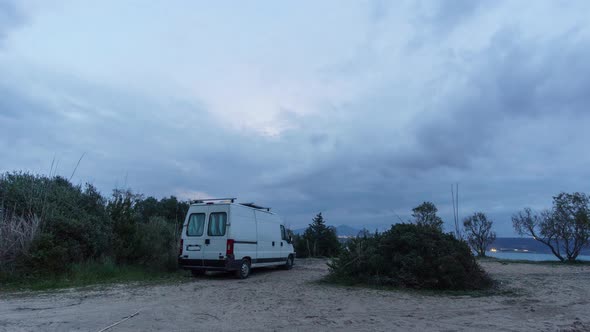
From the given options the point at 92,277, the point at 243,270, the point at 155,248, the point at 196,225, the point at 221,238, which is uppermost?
the point at 196,225

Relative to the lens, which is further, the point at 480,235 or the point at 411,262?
the point at 480,235

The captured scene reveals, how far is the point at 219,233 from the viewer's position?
13.3 m

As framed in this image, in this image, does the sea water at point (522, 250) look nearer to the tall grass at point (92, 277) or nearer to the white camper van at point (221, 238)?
the white camper van at point (221, 238)

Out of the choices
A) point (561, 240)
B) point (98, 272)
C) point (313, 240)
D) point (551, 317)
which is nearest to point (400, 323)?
point (551, 317)

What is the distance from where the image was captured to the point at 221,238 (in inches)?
517

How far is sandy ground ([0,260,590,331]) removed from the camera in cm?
677

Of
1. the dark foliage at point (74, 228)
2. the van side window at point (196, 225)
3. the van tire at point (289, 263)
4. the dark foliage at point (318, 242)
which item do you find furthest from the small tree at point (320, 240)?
the van side window at point (196, 225)

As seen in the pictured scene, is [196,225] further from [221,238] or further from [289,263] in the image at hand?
[289,263]

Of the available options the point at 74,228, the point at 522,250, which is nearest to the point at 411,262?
the point at 74,228

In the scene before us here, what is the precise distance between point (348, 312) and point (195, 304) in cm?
326

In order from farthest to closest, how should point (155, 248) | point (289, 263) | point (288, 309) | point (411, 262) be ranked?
point (289, 263) < point (155, 248) < point (411, 262) < point (288, 309)

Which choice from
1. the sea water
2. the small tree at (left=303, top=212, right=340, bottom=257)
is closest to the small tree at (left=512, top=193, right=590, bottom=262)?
the sea water

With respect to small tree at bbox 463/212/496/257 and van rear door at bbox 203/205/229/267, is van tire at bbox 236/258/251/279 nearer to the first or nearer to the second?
van rear door at bbox 203/205/229/267

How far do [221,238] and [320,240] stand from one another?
42.2 feet
